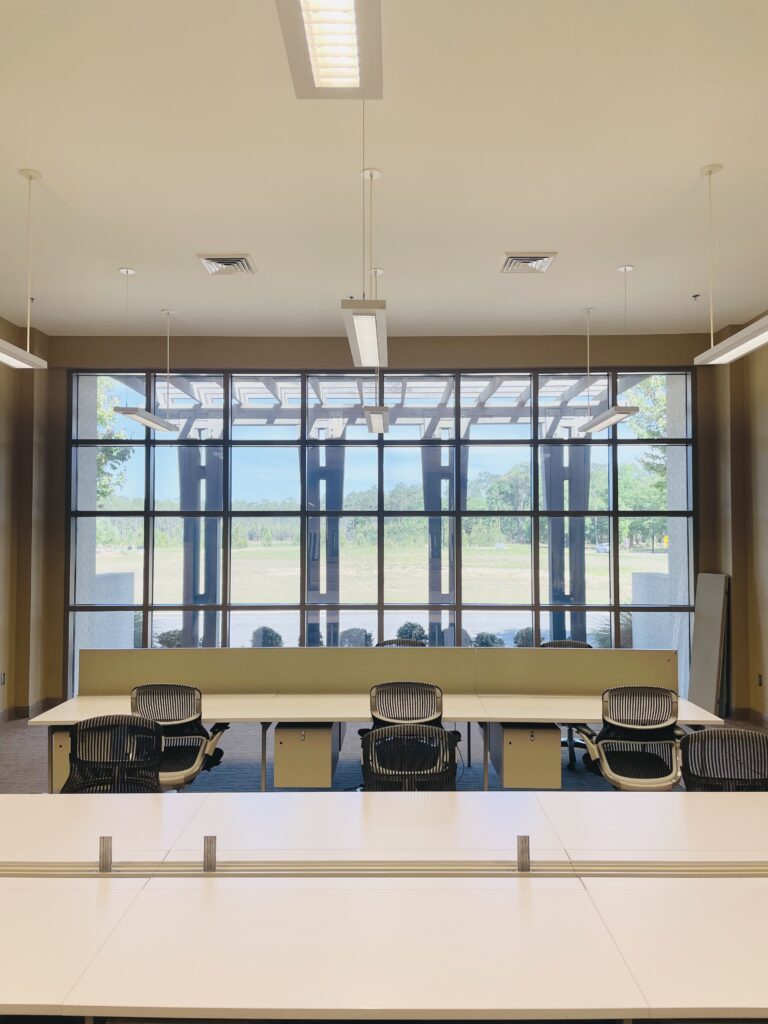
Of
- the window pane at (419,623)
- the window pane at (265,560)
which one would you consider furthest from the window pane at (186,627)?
the window pane at (419,623)

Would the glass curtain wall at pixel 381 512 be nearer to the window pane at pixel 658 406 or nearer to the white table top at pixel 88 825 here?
the window pane at pixel 658 406

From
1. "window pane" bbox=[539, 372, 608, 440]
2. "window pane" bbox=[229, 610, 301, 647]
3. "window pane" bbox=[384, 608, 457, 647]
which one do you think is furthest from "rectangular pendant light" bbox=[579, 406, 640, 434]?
"window pane" bbox=[229, 610, 301, 647]

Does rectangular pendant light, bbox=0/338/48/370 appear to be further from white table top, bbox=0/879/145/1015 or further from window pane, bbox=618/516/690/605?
window pane, bbox=618/516/690/605

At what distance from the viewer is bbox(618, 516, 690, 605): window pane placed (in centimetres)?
784

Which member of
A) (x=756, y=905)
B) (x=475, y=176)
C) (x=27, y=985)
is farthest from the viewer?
(x=475, y=176)

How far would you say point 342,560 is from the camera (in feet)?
26.1

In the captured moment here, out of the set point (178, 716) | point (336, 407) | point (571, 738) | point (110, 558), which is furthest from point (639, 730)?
point (110, 558)

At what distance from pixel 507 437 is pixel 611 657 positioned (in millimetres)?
3375

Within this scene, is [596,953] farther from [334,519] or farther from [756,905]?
[334,519]

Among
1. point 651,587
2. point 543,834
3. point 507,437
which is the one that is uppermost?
point 507,437

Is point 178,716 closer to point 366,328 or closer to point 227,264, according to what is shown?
point 366,328

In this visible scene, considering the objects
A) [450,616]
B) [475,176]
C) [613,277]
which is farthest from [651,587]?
[475,176]

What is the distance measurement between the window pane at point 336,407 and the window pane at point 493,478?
4.11 feet

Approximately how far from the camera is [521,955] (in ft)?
5.56
